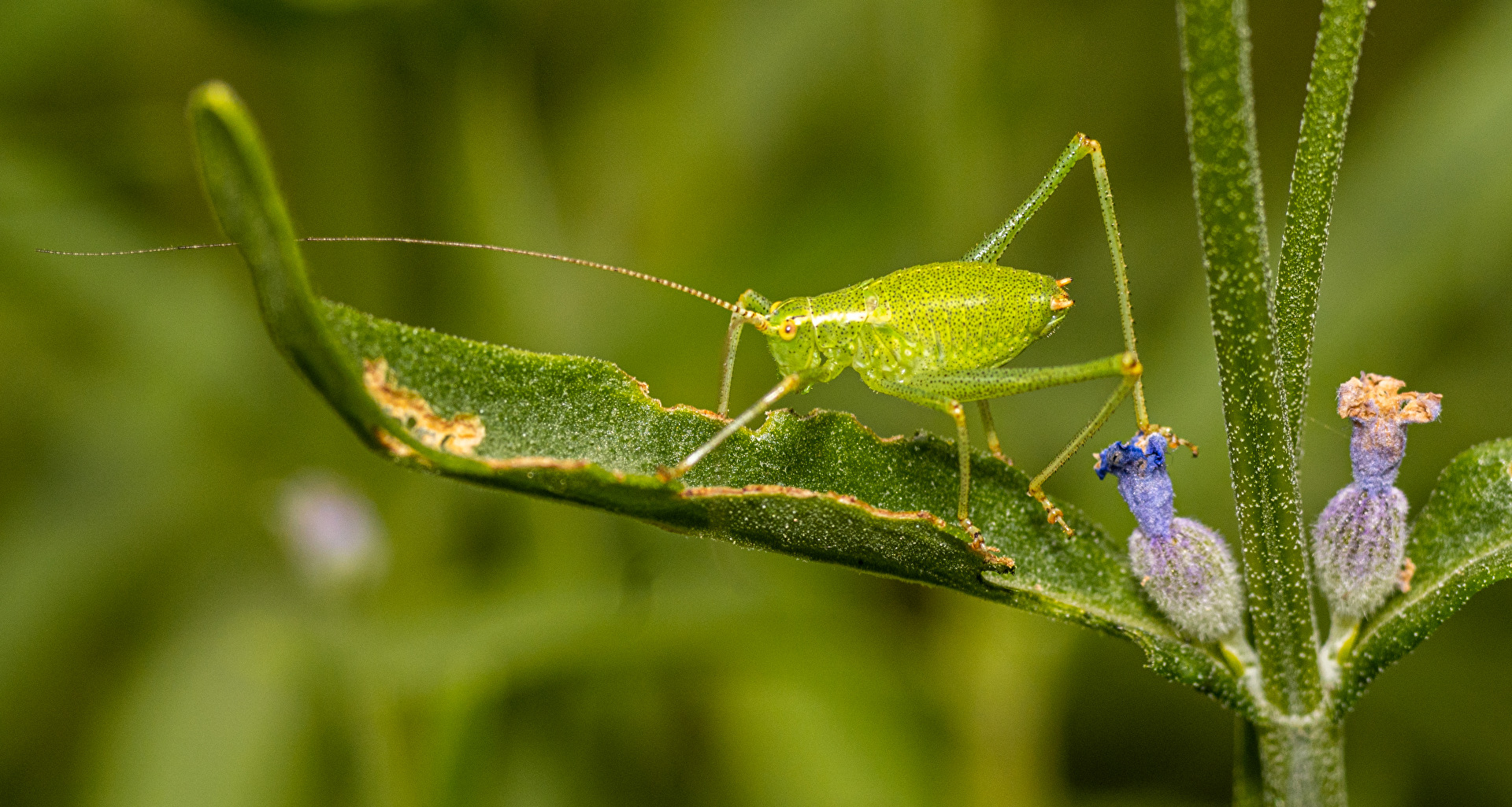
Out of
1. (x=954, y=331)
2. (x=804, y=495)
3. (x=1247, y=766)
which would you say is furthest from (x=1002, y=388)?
(x=804, y=495)

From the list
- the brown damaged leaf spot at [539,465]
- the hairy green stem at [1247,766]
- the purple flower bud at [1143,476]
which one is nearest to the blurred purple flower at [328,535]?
the brown damaged leaf spot at [539,465]

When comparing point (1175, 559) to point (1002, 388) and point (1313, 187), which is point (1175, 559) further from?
point (1002, 388)

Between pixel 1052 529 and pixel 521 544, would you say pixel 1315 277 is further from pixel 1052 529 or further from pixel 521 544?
pixel 521 544

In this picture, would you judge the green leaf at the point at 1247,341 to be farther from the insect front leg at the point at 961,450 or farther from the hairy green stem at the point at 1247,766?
the insect front leg at the point at 961,450

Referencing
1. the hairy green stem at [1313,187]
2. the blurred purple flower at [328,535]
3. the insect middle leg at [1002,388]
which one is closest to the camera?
the hairy green stem at [1313,187]

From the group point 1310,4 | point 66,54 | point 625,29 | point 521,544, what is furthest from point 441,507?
point 1310,4

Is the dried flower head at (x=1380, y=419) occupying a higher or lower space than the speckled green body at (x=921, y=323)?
lower
